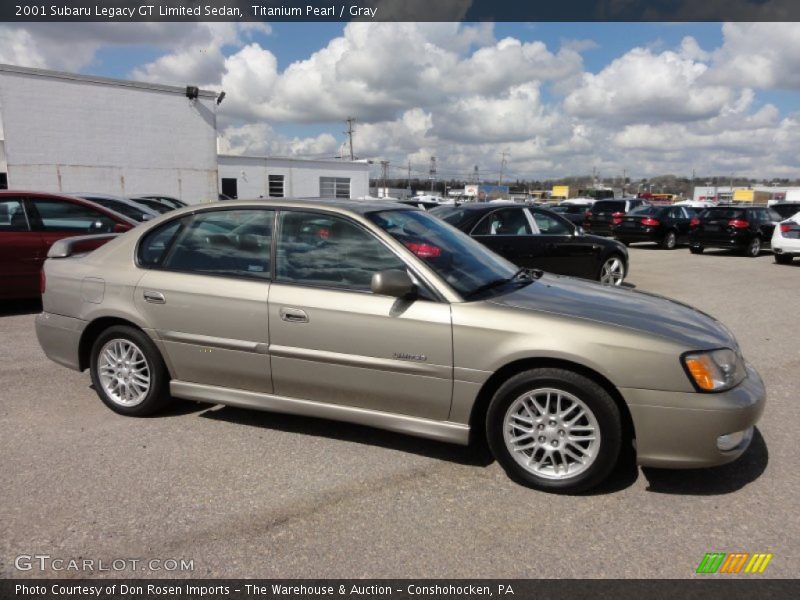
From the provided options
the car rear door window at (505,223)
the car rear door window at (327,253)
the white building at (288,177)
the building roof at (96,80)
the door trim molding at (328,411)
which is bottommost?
the door trim molding at (328,411)

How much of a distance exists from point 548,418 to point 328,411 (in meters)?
1.31

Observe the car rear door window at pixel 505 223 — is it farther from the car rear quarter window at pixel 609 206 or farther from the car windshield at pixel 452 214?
the car rear quarter window at pixel 609 206

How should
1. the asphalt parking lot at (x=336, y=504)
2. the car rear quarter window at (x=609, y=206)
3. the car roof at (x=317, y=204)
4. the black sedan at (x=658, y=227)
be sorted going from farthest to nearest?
the car rear quarter window at (x=609, y=206) < the black sedan at (x=658, y=227) < the car roof at (x=317, y=204) < the asphalt parking lot at (x=336, y=504)

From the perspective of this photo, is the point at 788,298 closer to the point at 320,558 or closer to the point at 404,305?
the point at 404,305

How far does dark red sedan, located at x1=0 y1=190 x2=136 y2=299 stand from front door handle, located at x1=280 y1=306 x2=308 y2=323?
5400 mm

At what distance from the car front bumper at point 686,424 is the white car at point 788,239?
14394mm

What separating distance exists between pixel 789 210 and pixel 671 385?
2262cm

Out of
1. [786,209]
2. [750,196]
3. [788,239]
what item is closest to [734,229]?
[788,239]

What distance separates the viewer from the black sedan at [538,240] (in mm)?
8672

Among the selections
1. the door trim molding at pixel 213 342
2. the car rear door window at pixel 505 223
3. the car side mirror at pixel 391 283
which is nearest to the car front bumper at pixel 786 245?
the car rear door window at pixel 505 223

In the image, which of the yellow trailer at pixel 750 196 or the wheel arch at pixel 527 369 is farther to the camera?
the yellow trailer at pixel 750 196

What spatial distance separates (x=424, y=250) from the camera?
3678 millimetres
